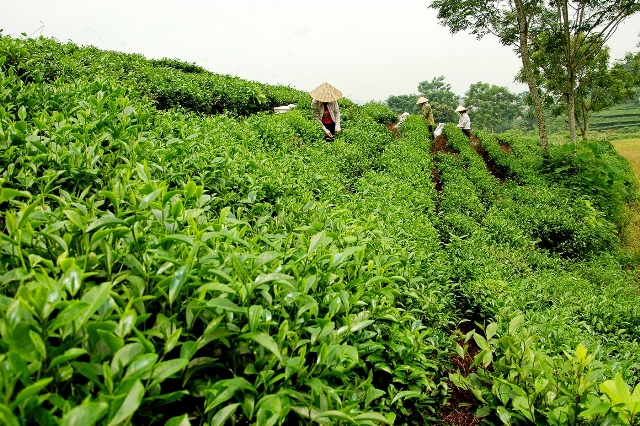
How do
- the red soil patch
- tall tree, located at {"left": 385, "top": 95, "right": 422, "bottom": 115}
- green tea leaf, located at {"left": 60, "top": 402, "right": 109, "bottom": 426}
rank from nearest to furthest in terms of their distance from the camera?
green tea leaf, located at {"left": 60, "top": 402, "right": 109, "bottom": 426}, the red soil patch, tall tree, located at {"left": 385, "top": 95, "right": 422, "bottom": 115}

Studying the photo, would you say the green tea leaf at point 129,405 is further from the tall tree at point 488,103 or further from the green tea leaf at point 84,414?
the tall tree at point 488,103

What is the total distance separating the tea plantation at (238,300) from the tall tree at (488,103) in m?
51.9

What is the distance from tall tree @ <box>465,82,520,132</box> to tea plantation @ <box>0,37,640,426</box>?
51.9m

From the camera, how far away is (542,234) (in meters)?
6.63

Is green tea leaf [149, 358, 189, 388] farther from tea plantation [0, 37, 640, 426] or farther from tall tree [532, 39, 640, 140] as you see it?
tall tree [532, 39, 640, 140]

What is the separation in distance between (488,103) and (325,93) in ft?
172

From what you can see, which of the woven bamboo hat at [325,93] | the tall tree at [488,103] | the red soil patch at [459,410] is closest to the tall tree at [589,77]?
the woven bamboo hat at [325,93]

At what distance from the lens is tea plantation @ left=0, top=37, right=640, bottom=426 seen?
90 centimetres

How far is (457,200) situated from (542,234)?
164 centimetres

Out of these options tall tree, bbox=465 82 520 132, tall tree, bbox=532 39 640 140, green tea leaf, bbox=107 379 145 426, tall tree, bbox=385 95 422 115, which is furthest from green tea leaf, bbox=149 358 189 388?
tall tree, bbox=385 95 422 115

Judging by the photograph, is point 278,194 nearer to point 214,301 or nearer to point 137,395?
point 214,301

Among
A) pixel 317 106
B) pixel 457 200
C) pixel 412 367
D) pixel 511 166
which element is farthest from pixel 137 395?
pixel 511 166

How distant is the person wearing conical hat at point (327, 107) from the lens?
816cm

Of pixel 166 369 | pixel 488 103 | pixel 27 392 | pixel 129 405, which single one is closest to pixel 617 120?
pixel 488 103
